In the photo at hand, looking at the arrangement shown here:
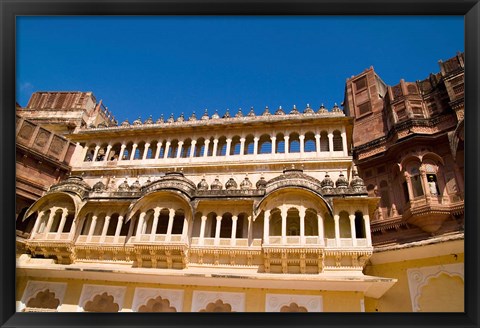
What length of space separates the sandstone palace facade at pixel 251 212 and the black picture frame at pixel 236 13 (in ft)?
22.6

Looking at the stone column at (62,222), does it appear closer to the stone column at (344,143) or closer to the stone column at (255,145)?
the stone column at (255,145)

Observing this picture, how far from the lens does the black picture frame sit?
4.21 metres

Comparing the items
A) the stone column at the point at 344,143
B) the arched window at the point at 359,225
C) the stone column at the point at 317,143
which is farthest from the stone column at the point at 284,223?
the stone column at the point at 344,143

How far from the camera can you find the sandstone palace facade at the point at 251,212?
12844 mm

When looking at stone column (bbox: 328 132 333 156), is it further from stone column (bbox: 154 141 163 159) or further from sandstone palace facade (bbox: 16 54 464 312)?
stone column (bbox: 154 141 163 159)

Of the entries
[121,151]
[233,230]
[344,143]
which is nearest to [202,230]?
[233,230]

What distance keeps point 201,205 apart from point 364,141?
12.7 metres

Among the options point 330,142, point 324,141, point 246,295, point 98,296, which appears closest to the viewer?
point 246,295

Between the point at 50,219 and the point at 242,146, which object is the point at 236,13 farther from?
the point at 50,219

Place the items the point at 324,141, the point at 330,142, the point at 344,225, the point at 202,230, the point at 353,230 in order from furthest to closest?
the point at 324,141 < the point at 330,142 < the point at 202,230 < the point at 344,225 < the point at 353,230

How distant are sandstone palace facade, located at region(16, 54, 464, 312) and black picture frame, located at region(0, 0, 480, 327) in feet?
22.6

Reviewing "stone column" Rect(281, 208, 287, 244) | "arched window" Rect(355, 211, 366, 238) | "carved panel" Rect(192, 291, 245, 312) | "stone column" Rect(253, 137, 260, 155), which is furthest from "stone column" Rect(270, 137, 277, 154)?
"carved panel" Rect(192, 291, 245, 312)

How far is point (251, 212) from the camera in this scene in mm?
14859

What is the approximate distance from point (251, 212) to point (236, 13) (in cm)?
1119
